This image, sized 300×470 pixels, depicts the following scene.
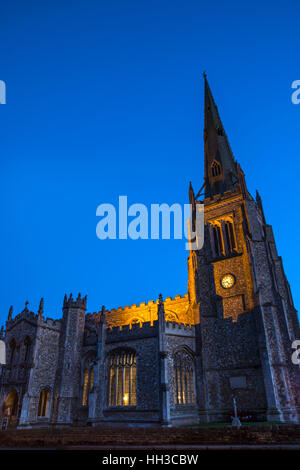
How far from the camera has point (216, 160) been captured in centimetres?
3634

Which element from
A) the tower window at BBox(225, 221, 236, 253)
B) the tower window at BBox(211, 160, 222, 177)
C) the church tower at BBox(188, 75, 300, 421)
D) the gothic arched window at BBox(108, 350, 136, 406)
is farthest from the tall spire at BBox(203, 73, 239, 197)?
the gothic arched window at BBox(108, 350, 136, 406)

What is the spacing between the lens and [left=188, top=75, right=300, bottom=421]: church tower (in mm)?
22500

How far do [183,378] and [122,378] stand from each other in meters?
4.82

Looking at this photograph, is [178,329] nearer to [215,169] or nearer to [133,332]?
[133,332]

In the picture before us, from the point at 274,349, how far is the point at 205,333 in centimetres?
545

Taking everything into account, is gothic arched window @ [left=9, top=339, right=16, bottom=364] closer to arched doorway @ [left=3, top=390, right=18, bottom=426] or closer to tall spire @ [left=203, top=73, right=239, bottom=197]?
arched doorway @ [left=3, top=390, right=18, bottom=426]

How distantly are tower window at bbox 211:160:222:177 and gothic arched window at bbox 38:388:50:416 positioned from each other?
89.4 feet

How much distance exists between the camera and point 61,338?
2808 cm

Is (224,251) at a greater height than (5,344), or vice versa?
(224,251)

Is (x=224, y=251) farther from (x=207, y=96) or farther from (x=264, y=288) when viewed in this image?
(x=207, y=96)

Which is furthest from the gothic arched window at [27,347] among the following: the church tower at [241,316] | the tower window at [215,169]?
the tower window at [215,169]

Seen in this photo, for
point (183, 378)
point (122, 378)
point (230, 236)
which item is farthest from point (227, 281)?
point (122, 378)
